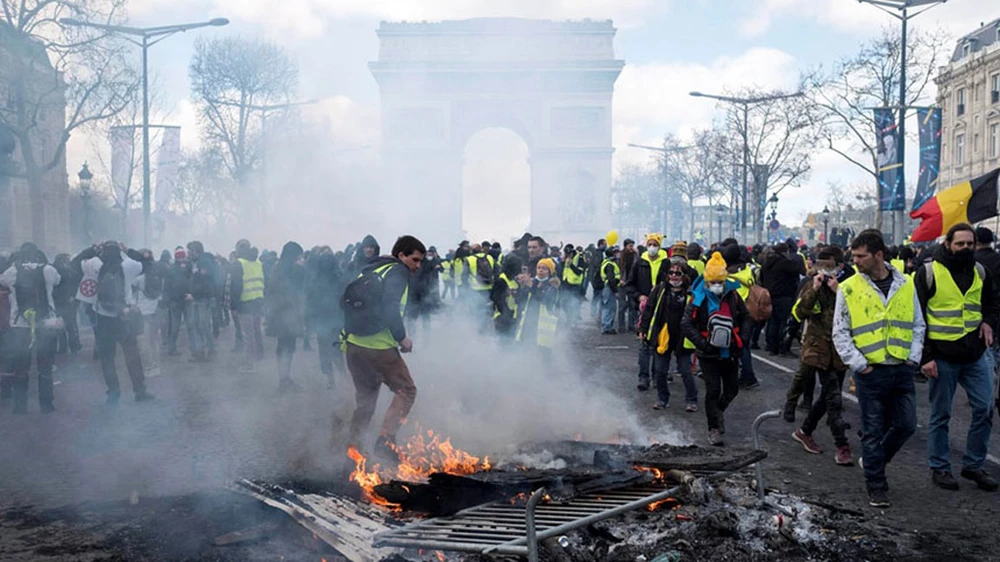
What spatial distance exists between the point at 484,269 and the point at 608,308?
332 centimetres

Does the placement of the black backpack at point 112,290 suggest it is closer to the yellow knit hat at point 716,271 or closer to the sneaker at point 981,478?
the yellow knit hat at point 716,271

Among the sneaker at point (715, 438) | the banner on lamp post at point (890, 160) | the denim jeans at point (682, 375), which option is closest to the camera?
the sneaker at point (715, 438)

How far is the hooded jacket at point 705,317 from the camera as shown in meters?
6.86

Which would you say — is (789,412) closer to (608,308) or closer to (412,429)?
(412,429)

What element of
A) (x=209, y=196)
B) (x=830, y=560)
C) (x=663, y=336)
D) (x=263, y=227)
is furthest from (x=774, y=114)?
(x=830, y=560)

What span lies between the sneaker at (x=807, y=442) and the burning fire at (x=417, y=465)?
271cm

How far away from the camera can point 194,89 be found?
31141 millimetres

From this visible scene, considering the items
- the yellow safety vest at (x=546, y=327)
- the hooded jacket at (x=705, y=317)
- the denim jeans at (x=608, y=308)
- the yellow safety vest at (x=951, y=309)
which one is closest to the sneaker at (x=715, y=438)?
the hooded jacket at (x=705, y=317)

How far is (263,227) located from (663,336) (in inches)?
1133

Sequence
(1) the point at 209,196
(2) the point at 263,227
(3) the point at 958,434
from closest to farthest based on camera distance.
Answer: (3) the point at 958,434
(2) the point at 263,227
(1) the point at 209,196

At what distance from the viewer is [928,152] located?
18297mm

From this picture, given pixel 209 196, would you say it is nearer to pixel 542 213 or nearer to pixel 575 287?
pixel 542 213

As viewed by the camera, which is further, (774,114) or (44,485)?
(774,114)

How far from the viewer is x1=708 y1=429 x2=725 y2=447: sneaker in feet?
22.5
